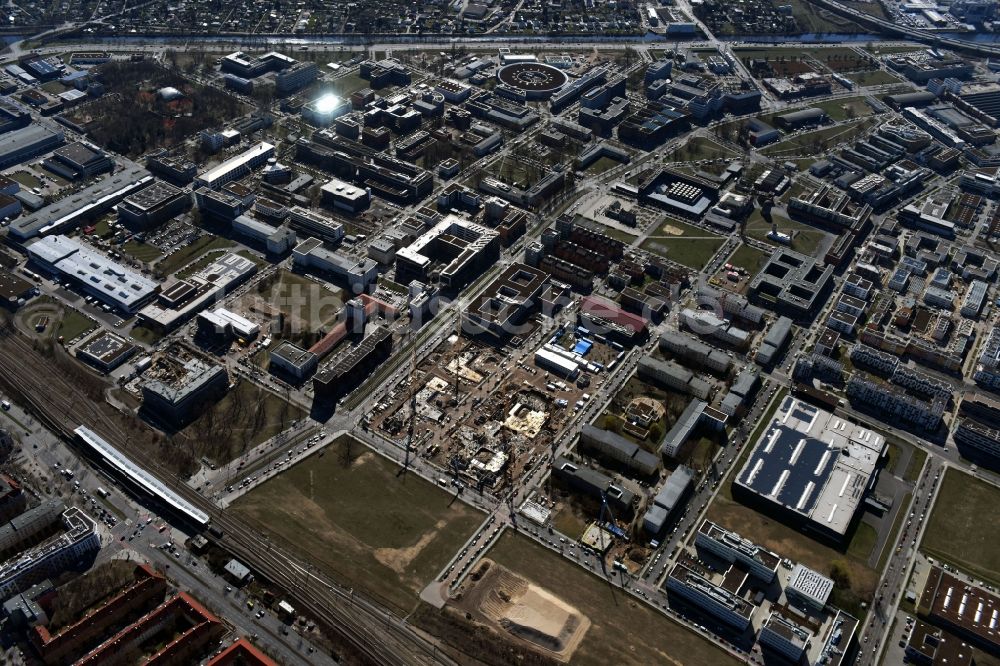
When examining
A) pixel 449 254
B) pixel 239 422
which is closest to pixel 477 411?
pixel 239 422

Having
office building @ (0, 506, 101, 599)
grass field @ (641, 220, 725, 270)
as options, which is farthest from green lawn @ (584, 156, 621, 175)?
office building @ (0, 506, 101, 599)

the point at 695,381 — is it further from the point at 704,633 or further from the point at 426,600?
the point at 426,600

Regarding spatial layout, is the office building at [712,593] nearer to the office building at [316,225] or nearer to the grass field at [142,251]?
the office building at [316,225]

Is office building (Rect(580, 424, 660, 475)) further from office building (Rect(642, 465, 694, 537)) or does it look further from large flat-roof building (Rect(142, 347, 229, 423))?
large flat-roof building (Rect(142, 347, 229, 423))

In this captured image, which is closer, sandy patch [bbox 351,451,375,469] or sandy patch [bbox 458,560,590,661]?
sandy patch [bbox 458,560,590,661]

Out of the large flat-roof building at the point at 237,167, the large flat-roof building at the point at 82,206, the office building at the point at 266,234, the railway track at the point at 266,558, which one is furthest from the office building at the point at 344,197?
the railway track at the point at 266,558

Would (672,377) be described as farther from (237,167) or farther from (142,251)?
(237,167)
